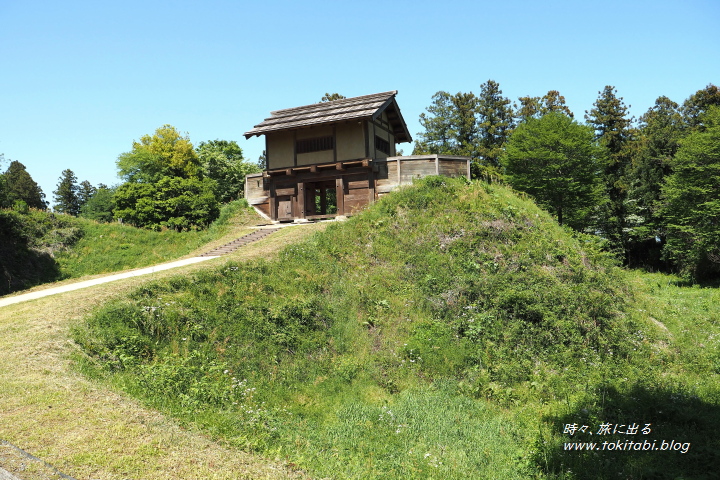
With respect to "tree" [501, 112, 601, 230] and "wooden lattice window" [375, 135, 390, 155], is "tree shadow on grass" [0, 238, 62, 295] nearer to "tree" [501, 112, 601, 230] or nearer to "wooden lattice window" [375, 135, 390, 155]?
"wooden lattice window" [375, 135, 390, 155]

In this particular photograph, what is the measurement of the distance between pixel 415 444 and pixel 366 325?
572cm

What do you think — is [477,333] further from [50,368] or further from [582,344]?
[50,368]

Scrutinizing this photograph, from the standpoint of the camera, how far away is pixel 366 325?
45.6 ft

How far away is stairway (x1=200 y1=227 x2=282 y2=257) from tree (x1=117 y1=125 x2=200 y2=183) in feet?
70.1

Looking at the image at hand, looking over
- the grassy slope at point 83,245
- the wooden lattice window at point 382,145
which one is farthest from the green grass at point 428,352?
the grassy slope at point 83,245

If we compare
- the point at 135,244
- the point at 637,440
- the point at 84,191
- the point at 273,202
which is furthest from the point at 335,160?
the point at 84,191

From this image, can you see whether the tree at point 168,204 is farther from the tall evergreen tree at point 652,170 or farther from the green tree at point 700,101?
the green tree at point 700,101

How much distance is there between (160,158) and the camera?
43188 mm

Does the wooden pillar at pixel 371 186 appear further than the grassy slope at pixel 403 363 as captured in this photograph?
Yes

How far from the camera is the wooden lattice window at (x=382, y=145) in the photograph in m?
25.5

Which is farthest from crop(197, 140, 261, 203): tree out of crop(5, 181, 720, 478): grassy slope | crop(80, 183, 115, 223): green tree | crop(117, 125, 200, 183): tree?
crop(5, 181, 720, 478): grassy slope

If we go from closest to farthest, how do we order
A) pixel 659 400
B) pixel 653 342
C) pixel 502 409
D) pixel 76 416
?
pixel 76 416
pixel 659 400
pixel 502 409
pixel 653 342

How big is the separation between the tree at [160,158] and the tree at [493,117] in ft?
96.0

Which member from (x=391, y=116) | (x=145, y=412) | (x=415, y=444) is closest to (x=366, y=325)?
(x=415, y=444)
